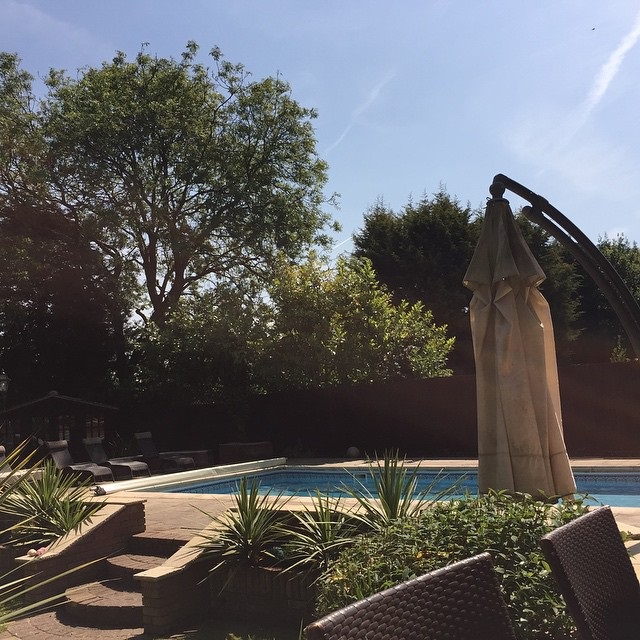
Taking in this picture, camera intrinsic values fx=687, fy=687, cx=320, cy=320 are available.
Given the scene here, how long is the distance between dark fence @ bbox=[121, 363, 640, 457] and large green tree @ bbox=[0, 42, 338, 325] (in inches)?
193

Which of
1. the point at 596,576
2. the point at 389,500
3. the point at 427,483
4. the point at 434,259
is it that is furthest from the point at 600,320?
the point at 596,576

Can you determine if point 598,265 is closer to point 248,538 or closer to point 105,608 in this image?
point 248,538

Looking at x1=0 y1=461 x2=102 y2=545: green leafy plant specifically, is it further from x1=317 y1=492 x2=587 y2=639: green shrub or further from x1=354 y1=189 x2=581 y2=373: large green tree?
x1=354 y1=189 x2=581 y2=373: large green tree

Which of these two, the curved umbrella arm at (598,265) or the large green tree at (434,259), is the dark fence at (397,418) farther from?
the large green tree at (434,259)

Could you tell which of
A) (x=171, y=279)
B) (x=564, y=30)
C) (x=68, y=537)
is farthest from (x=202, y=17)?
(x=171, y=279)

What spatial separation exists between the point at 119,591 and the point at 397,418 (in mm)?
11022

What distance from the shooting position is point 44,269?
74.5 feet

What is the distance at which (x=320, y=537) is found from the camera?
495 centimetres

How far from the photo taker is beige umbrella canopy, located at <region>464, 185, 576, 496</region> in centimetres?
543

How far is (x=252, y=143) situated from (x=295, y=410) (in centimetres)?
1143

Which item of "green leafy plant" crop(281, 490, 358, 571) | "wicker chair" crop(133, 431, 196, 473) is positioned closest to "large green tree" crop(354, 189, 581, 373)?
"wicker chair" crop(133, 431, 196, 473)

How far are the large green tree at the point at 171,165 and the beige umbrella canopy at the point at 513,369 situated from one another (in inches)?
691

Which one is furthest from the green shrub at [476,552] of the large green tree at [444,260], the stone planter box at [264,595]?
the large green tree at [444,260]

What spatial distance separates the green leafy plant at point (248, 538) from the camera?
206 inches
